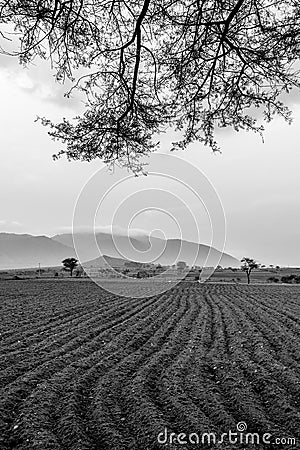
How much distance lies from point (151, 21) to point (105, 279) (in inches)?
1958

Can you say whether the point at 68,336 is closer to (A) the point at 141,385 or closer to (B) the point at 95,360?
(B) the point at 95,360

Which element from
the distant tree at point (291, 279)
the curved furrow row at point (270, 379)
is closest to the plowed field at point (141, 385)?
the curved furrow row at point (270, 379)

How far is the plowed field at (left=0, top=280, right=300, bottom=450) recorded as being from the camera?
4.52 m

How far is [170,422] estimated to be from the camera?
15.6 ft

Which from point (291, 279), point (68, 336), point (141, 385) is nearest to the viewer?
point (141, 385)

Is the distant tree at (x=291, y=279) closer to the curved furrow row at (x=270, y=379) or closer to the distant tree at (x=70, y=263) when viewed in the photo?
the distant tree at (x=70, y=263)

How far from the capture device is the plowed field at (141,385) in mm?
4523

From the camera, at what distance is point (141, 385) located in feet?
20.5

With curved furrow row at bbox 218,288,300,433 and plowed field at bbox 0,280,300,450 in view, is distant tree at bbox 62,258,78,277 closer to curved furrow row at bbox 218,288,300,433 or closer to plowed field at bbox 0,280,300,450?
plowed field at bbox 0,280,300,450

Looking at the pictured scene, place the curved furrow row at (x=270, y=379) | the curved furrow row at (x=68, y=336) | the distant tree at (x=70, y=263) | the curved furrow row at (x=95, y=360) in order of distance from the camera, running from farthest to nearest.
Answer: the distant tree at (x=70, y=263) < the curved furrow row at (x=68, y=336) < the curved furrow row at (x=95, y=360) < the curved furrow row at (x=270, y=379)

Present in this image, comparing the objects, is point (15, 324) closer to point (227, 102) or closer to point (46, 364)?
point (46, 364)

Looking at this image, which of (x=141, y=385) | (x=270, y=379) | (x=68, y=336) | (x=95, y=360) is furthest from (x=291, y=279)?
(x=141, y=385)

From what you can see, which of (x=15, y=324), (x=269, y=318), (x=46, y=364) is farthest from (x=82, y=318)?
(x=46, y=364)

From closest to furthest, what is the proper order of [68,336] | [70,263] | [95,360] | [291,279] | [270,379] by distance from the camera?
[270,379]
[95,360]
[68,336]
[291,279]
[70,263]
